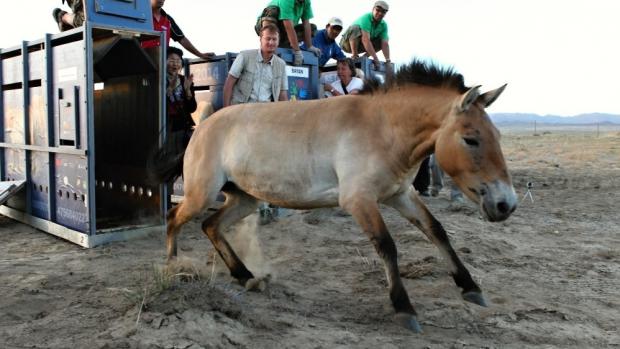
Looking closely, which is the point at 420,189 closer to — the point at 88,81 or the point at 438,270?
the point at 438,270

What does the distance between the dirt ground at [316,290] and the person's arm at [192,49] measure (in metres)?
2.10

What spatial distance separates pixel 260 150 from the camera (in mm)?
4258

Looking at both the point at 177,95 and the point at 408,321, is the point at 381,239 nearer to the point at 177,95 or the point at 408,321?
the point at 408,321

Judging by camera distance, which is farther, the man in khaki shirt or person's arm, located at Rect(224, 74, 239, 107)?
person's arm, located at Rect(224, 74, 239, 107)

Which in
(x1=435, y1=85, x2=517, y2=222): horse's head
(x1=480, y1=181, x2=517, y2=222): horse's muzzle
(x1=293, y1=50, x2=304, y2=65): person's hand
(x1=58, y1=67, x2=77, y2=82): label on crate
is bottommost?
(x1=480, y1=181, x2=517, y2=222): horse's muzzle

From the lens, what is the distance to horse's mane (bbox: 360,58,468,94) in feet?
12.7

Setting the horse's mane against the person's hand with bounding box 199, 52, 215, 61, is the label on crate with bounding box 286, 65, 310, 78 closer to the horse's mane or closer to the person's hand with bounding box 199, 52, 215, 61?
the person's hand with bounding box 199, 52, 215, 61

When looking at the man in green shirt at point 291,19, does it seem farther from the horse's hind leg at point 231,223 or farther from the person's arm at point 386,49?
the horse's hind leg at point 231,223

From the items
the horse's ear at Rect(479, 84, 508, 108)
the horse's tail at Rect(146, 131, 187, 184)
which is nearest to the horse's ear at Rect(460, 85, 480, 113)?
the horse's ear at Rect(479, 84, 508, 108)

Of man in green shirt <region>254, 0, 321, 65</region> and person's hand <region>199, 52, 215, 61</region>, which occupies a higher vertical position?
man in green shirt <region>254, 0, 321, 65</region>

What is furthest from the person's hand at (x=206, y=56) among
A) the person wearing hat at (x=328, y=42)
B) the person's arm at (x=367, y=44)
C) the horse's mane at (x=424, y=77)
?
the horse's mane at (x=424, y=77)

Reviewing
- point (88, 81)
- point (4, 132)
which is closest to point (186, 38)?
point (88, 81)

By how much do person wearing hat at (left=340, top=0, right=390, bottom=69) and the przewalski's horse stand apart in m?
4.09

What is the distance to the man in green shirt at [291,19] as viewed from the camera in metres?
6.63
